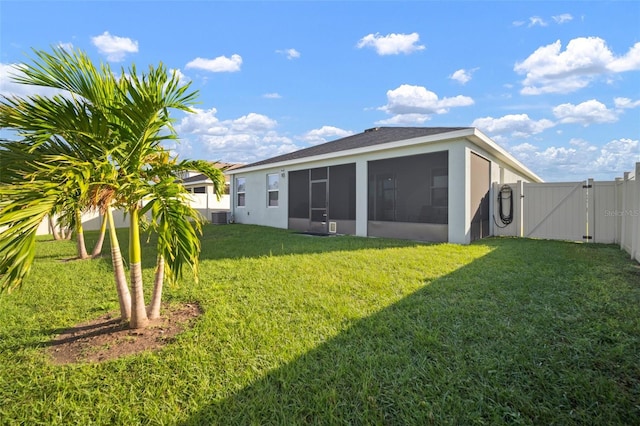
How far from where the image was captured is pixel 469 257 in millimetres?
6141

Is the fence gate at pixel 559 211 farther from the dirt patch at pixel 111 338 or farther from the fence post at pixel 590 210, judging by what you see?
the dirt patch at pixel 111 338

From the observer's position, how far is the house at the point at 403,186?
8.01 m

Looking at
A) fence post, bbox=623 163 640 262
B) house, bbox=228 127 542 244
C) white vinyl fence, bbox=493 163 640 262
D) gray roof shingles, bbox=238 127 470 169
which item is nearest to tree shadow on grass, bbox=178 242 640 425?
fence post, bbox=623 163 640 262

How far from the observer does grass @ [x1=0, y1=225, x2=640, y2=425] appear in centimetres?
182

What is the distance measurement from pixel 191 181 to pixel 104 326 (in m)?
21.5

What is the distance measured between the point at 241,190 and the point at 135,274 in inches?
522

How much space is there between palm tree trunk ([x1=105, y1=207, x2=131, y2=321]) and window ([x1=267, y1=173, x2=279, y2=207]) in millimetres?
10514

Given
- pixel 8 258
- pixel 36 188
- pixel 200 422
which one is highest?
pixel 36 188

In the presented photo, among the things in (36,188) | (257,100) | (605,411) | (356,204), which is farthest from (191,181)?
(605,411)

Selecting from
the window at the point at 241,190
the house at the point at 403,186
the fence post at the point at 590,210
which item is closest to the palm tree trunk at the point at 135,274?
the house at the point at 403,186

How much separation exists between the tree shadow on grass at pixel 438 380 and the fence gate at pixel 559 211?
733 cm

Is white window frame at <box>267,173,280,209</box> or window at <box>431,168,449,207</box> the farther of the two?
white window frame at <box>267,173,280,209</box>

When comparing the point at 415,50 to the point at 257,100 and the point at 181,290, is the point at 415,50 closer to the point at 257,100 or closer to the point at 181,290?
the point at 257,100

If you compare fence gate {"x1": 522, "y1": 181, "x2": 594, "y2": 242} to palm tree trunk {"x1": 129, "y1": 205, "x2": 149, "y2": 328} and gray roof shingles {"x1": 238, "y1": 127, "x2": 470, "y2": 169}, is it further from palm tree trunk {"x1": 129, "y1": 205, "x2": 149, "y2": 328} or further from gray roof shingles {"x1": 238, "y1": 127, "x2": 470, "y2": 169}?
palm tree trunk {"x1": 129, "y1": 205, "x2": 149, "y2": 328}
